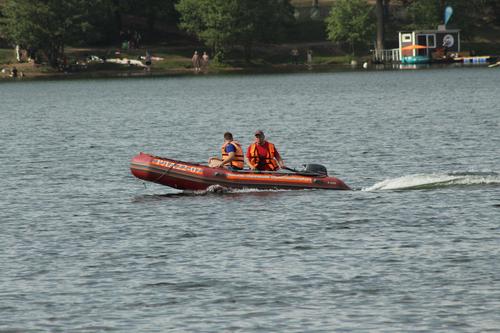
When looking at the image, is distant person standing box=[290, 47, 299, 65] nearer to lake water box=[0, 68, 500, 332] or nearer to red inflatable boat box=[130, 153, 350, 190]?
lake water box=[0, 68, 500, 332]

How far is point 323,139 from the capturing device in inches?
2363

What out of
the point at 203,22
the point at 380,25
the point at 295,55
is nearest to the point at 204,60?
the point at 203,22

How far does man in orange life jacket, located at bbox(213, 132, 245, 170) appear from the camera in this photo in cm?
3650

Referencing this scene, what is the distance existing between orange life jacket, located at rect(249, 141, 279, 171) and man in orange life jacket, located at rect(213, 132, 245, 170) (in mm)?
351

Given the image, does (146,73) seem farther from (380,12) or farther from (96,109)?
(96,109)

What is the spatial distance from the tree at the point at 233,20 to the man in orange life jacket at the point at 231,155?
102m

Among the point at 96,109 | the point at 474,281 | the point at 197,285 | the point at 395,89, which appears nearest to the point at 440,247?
the point at 474,281

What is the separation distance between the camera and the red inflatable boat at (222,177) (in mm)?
36531

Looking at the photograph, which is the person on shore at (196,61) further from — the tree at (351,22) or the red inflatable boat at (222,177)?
the red inflatable boat at (222,177)

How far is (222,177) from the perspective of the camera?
3681 cm

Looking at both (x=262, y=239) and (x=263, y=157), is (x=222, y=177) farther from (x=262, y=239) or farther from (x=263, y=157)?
(x=262, y=239)

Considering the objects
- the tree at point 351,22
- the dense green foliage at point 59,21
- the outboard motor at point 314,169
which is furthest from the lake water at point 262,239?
the tree at point 351,22

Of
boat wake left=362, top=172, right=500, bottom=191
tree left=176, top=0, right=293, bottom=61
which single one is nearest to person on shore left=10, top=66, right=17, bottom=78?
tree left=176, top=0, right=293, bottom=61

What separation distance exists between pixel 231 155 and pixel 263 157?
3.34 feet
